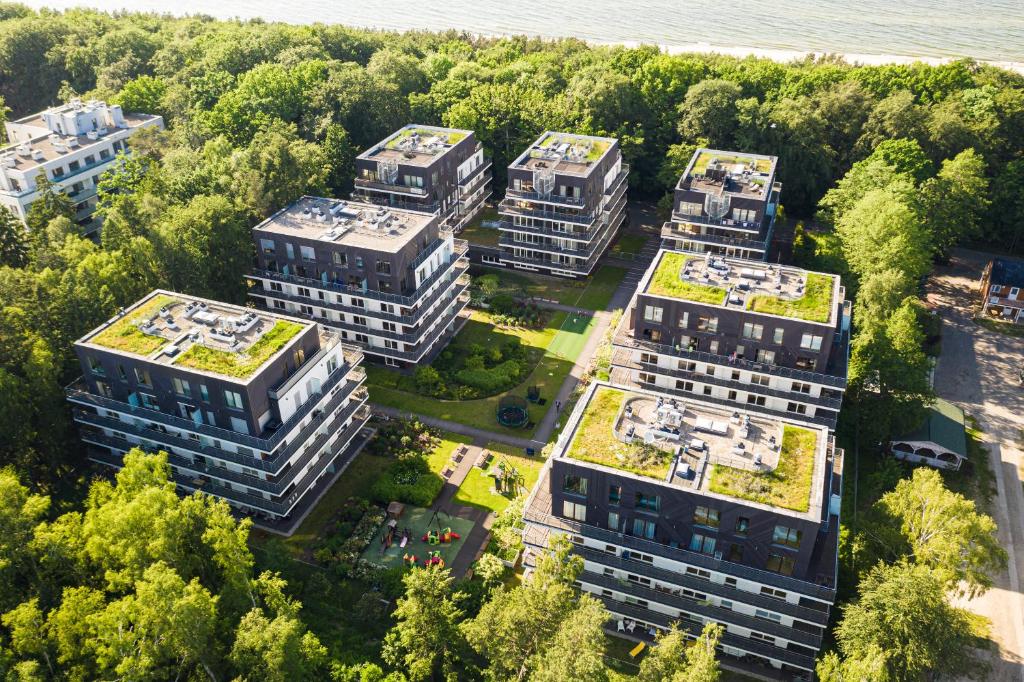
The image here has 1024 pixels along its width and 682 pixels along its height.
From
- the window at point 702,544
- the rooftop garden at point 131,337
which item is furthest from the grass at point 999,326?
the rooftop garden at point 131,337

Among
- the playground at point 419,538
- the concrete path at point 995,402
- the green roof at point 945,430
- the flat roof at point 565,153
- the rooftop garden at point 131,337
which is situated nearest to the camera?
the concrete path at point 995,402

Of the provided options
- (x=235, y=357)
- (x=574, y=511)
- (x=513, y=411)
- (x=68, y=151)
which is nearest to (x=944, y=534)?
(x=574, y=511)

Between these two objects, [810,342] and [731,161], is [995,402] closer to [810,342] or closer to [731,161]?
[810,342]

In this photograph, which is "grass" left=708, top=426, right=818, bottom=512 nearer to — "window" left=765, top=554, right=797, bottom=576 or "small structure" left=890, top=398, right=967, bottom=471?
"window" left=765, top=554, right=797, bottom=576

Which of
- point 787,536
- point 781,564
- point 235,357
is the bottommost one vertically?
point 781,564

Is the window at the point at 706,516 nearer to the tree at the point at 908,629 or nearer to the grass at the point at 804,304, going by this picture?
the tree at the point at 908,629

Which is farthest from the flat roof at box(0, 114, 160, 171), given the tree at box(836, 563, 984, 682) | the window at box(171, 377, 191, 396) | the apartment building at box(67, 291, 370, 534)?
the tree at box(836, 563, 984, 682)
